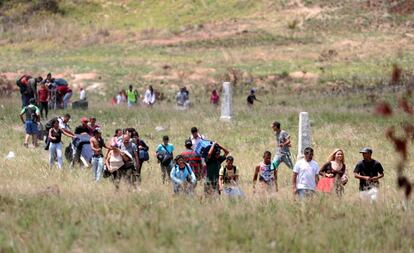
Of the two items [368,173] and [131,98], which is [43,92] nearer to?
[131,98]

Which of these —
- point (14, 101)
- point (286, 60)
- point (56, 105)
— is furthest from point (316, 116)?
point (286, 60)

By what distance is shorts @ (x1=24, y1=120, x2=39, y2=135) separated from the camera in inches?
871

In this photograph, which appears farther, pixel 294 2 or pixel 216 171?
pixel 294 2

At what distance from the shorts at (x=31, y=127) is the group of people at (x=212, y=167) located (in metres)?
3.29

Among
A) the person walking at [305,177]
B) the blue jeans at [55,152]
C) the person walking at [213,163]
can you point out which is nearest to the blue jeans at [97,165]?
the blue jeans at [55,152]

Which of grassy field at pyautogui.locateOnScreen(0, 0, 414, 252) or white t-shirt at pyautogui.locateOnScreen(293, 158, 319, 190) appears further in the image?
white t-shirt at pyautogui.locateOnScreen(293, 158, 319, 190)

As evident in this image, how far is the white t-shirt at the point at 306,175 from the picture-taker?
1448 centimetres

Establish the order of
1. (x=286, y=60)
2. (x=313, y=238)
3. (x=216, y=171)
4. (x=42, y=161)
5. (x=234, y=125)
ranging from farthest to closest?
(x=286, y=60) < (x=234, y=125) < (x=42, y=161) < (x=216, y=171) < (x=313, y=238)

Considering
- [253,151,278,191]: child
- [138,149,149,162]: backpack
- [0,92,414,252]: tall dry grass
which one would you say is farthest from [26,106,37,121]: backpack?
[253,151,278,191]: child

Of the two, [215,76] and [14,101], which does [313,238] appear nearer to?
[14,101]

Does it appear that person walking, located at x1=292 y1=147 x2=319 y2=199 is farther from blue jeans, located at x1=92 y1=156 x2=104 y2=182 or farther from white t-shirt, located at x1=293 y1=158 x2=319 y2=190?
blue jeans, located at x1=92 y1=156 x2=104 y2=182

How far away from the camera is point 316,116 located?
2912 centimetres

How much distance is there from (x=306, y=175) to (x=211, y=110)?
17848 mm

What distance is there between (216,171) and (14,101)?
18246 millimetres
